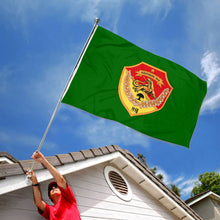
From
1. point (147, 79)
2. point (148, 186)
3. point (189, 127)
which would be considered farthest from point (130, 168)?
point (147, 79)

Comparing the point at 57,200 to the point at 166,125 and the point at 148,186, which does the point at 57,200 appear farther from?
the point at 148,186

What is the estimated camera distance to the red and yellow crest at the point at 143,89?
12.8ft

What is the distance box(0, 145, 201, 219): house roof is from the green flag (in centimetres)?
113

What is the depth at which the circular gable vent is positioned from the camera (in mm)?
5129

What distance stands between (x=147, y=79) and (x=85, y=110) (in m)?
1.66

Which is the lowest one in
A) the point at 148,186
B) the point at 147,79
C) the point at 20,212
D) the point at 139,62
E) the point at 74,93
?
the point at 20,212

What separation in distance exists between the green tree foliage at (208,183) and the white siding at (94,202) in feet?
107

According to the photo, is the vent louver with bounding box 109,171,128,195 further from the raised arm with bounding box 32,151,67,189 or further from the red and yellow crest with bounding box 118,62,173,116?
the raised arm with bounding box 32,151,67,189

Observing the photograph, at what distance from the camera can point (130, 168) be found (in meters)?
5.93

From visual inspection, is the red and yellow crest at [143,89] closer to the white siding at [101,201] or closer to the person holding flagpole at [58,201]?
the person holding flagpole at [58,201]

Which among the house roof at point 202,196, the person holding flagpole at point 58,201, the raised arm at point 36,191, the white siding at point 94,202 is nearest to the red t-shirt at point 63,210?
the person holding flagpole at point 58,201

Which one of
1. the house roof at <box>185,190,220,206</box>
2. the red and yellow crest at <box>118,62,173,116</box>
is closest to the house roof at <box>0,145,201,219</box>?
the red and yellow crest at <box>118,62,173,116</box>

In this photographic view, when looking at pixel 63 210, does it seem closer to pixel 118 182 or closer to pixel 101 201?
pixel 101 201

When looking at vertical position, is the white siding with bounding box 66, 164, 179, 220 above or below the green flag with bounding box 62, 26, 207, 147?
below
